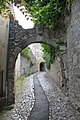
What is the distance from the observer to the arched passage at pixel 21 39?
7.47 m

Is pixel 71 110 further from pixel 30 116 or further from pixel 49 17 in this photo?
pixel 49 17

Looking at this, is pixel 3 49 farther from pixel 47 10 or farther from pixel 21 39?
pixel 47 10

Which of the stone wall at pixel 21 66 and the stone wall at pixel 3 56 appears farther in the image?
the stone wall at pixel 21 66

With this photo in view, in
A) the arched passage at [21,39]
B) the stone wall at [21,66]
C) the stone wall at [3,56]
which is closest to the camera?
the stone wall at [3,56]

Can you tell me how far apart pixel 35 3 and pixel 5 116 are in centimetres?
459

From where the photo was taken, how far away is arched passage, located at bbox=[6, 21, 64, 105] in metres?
7.47

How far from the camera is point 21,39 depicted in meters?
7.64

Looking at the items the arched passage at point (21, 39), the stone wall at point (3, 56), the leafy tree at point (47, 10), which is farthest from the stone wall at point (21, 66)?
the leafy tree at point (47, 10)

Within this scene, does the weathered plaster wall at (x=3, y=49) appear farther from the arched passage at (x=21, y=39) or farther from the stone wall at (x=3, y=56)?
the arched passage at (x=21, y=39)

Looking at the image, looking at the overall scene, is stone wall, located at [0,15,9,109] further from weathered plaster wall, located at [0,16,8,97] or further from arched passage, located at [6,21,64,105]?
arched passage, located at [6,21,64,105]

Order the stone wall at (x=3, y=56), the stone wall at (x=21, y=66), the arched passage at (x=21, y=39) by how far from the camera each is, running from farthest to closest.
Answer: the stone wall at (x=21, y=66) < the arched passage at (x=21, y=39) < the stone wall at (x=3, y=56)

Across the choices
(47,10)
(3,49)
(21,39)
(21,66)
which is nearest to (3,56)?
(3,49)

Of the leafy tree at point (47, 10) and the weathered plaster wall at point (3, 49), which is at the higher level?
the leafy tree at point (47, 10)

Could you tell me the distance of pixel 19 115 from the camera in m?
5.50
